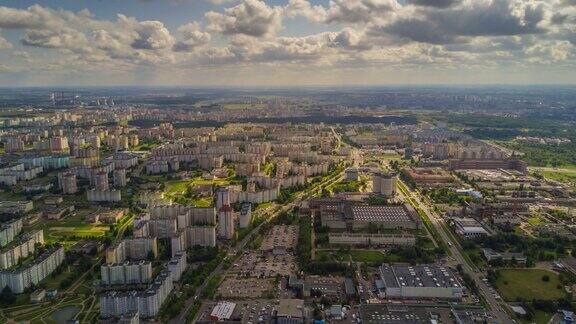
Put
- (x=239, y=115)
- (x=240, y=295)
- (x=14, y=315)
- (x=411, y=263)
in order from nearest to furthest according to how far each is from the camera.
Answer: (x=14, y=315)
(x=240, y=295)
(x=411, y=263)
(x=239, y=115)

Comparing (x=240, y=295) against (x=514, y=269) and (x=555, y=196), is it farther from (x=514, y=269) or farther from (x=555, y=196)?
(x=555, y=196)

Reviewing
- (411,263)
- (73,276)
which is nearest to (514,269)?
(411,263)

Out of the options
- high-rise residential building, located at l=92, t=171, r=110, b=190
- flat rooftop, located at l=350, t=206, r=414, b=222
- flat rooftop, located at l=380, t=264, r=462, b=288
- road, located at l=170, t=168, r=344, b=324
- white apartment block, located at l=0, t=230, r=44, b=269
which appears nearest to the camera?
road, located at l=170, t=168, r=344, b=324

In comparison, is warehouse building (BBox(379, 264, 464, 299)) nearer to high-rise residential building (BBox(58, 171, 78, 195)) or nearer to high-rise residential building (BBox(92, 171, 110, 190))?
high-rise residential building (BBox(92, 171, 110, 190))

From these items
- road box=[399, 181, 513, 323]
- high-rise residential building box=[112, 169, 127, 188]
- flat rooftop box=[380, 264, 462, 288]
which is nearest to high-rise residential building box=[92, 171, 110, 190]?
high-rise residential building box=[112, 169, 127, 188]

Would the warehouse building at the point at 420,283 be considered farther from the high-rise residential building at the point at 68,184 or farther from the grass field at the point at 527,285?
the high-rise residential building at the point at 68,184

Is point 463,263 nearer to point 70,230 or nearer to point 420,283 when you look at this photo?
point 420,283

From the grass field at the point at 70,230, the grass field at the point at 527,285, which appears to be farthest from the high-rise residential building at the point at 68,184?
the grass field at the point at 527,285

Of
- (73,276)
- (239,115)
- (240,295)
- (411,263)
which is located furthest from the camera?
(239,115)
